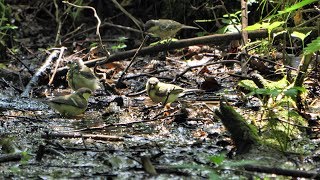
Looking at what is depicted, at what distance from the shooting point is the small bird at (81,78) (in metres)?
7.34

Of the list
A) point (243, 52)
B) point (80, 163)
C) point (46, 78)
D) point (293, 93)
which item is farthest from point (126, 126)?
point (46, 78)

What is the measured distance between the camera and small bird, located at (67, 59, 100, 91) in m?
7.34

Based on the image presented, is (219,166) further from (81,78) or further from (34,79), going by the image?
(34,79)

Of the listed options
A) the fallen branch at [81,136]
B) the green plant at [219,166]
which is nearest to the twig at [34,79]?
the fallen branch at [81,136]

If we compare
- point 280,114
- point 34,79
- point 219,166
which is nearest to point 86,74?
point 34,79

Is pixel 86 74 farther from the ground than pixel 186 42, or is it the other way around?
pixel 186 42

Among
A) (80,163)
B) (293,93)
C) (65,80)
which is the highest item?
(293,93)

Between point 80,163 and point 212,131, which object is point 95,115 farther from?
point 80,163

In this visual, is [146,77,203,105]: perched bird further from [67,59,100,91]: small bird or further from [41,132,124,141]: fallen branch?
[41,132,124,141]: fallen branch

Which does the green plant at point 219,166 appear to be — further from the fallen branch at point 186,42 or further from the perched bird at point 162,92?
the fallen branch at point 186,42

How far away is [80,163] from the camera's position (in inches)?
168

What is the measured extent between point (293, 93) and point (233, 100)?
205 centimetres

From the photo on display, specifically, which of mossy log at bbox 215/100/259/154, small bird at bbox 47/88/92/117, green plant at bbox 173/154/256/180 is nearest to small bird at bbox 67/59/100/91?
small bird at bbox 47/88/92/117

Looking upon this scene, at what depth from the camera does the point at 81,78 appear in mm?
7340
